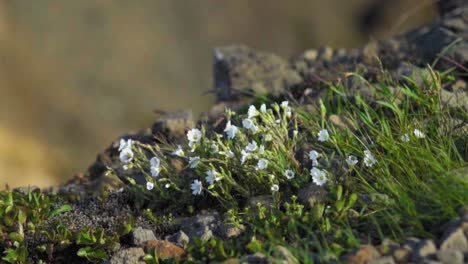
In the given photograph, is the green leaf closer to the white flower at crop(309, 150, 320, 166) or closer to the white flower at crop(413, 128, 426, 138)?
the white flower at crop(309, 150, 320, 166)

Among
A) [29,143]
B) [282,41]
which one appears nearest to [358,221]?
[29,143]

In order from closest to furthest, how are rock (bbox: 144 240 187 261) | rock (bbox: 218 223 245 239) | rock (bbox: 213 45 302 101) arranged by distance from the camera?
rock (bbox: 144 240 187 261) → rock (bbox: 218 223 245 239) → rock (bbox: 213 45 302 101)

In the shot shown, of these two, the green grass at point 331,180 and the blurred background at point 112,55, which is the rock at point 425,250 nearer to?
the green grass at point 331,180

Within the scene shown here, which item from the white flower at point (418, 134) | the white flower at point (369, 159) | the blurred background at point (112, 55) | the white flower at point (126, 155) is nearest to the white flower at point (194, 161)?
the white flower at point (126, 155)

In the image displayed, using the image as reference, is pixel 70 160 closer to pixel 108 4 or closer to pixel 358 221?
pixel 108 4

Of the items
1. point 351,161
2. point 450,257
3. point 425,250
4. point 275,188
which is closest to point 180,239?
point 275,188

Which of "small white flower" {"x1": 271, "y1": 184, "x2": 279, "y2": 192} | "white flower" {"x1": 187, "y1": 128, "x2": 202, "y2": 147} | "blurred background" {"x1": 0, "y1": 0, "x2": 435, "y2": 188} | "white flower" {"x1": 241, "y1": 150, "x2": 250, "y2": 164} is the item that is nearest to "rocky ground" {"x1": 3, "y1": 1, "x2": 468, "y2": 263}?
"small white flower" {"x1": 271, "y1": 184, "x2": 279, "y2": 192}

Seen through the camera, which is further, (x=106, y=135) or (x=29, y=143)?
(x=106, y=135)
